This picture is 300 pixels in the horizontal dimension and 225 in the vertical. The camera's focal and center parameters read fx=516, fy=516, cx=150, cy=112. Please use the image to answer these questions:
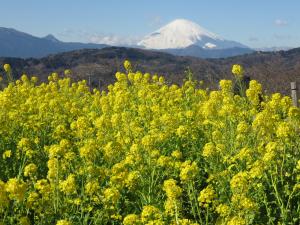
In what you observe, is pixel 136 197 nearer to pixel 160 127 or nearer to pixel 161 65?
pixel 160 127

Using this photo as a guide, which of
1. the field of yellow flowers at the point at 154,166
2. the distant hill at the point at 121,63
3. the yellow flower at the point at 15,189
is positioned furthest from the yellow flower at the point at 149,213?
the distant hill at the point at 121,63

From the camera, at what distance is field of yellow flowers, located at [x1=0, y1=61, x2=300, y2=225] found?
4535mm

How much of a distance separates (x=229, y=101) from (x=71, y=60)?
75.9m

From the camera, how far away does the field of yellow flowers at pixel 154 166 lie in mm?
4535

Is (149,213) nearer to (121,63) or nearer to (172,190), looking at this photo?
(172,190)

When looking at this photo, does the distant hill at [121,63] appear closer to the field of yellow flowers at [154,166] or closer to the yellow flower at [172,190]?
the field of yellow flowers at [154,166]

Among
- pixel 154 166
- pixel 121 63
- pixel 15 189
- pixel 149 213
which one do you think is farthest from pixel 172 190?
pixel 121 63

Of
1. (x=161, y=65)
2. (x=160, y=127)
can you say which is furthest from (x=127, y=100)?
(x=161, y=65)

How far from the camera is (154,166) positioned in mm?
5500

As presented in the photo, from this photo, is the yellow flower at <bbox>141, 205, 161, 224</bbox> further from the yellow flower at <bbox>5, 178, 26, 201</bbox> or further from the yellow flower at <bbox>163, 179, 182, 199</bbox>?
the yellow flower at <bbox>5, 178, 26, 201</bbox>

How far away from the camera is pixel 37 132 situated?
7758 mm

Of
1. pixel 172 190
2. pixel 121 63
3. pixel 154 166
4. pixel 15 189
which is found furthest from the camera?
pixel 121 63

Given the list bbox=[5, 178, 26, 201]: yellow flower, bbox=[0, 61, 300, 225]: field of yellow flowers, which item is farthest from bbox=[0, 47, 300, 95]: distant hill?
bbox=[5, 178, 26, 201]: yellow flower

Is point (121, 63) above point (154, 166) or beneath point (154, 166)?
beneath
